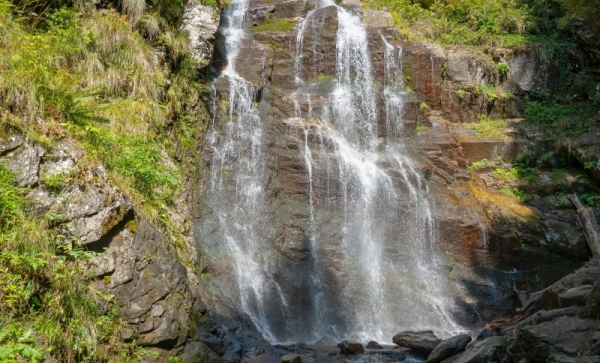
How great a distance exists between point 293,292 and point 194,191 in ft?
10.9

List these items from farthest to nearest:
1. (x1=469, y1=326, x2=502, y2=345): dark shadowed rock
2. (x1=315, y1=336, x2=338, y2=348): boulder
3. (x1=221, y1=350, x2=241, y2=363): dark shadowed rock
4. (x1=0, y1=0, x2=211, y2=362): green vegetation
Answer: (x1=315, y1=336, x2=338, y2=348): boulder → (x1=469, y1=326, x2=502, y2=345): dark shadowed rock → (x1=221, y1=350, x2=241, y2=363): dark shadowed rock → (x1=0, y1=0, x2=211, y2=362): green vegetation

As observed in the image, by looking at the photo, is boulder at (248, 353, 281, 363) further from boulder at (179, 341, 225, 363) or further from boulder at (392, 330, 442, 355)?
boulder at (392, 330, 442, 355)

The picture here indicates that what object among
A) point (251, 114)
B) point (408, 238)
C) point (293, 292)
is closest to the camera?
point (293, 292)

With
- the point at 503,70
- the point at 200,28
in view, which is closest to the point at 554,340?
the point at 200,28

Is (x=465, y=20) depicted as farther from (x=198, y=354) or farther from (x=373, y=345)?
(x=198, y=354)

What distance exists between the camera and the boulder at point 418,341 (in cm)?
826

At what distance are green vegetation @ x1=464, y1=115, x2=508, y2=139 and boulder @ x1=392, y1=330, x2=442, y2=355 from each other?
28.1ft

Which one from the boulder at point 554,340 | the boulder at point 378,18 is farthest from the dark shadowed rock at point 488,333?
the boulder at point 378,18

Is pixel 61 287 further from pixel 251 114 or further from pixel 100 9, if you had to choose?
pixel 251 114

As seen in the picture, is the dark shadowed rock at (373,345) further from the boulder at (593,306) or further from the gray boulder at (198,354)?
the boulder at (593,306)

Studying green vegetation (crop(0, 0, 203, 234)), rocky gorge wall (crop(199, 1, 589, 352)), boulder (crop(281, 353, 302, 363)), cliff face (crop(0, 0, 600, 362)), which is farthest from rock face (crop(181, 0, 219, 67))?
boulder (crop(281, 353, 302, 363))

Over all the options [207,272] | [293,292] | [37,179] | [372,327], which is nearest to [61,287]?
[37,179]

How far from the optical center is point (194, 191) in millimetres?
10531

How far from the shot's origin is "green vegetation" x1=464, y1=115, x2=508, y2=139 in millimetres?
15109
